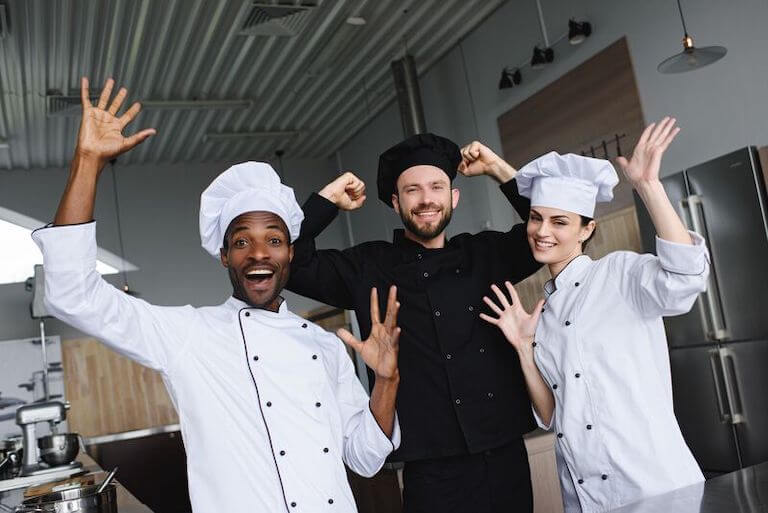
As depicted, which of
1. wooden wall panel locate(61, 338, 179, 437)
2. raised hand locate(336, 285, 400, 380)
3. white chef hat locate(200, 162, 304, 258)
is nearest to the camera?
white chef hat locate(200, 162, 304, 258)

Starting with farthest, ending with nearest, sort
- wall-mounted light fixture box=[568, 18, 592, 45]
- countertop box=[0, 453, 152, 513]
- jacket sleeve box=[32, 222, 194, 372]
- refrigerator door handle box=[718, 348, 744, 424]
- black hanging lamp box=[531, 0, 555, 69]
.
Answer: black hanging lamp box=[531, 0, 555, 69] < wall-mounted light fixture box=[568, 18, 592, 45] < refrigerator door handle box=[718, 348, 744, 424] < countertop box=[0, 453, 152, 513] < jacket sleeve box=[32, 222, 194, 372]

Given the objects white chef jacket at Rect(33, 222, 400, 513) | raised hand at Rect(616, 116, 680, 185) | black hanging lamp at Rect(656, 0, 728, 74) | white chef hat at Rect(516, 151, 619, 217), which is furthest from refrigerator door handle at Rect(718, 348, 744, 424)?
white chef jacket at Rect(33, 222, 400, 513)

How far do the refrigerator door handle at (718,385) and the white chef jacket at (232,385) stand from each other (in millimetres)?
2999

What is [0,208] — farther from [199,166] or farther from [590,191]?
[590,191]

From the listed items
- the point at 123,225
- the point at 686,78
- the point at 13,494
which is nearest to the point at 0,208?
the point at 123,225

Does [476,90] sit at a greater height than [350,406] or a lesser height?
greater

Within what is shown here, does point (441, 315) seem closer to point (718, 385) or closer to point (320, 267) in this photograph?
point (320, 267)

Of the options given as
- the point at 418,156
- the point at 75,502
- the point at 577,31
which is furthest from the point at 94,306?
the point at 577,31

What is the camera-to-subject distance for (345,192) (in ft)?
7.33

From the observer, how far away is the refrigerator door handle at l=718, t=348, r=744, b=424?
3975mm

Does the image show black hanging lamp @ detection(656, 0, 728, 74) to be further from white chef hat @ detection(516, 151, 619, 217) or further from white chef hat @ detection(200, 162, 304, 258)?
white chef hat @ detection(200, 162, 304, 258)

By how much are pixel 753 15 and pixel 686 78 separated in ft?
1.71

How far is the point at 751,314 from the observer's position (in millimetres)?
3893

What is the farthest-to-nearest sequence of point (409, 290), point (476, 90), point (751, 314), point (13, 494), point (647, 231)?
point (476, 90) → point (647, 231) → point (751, 314) → point (13, 494) → point (409, 290)
